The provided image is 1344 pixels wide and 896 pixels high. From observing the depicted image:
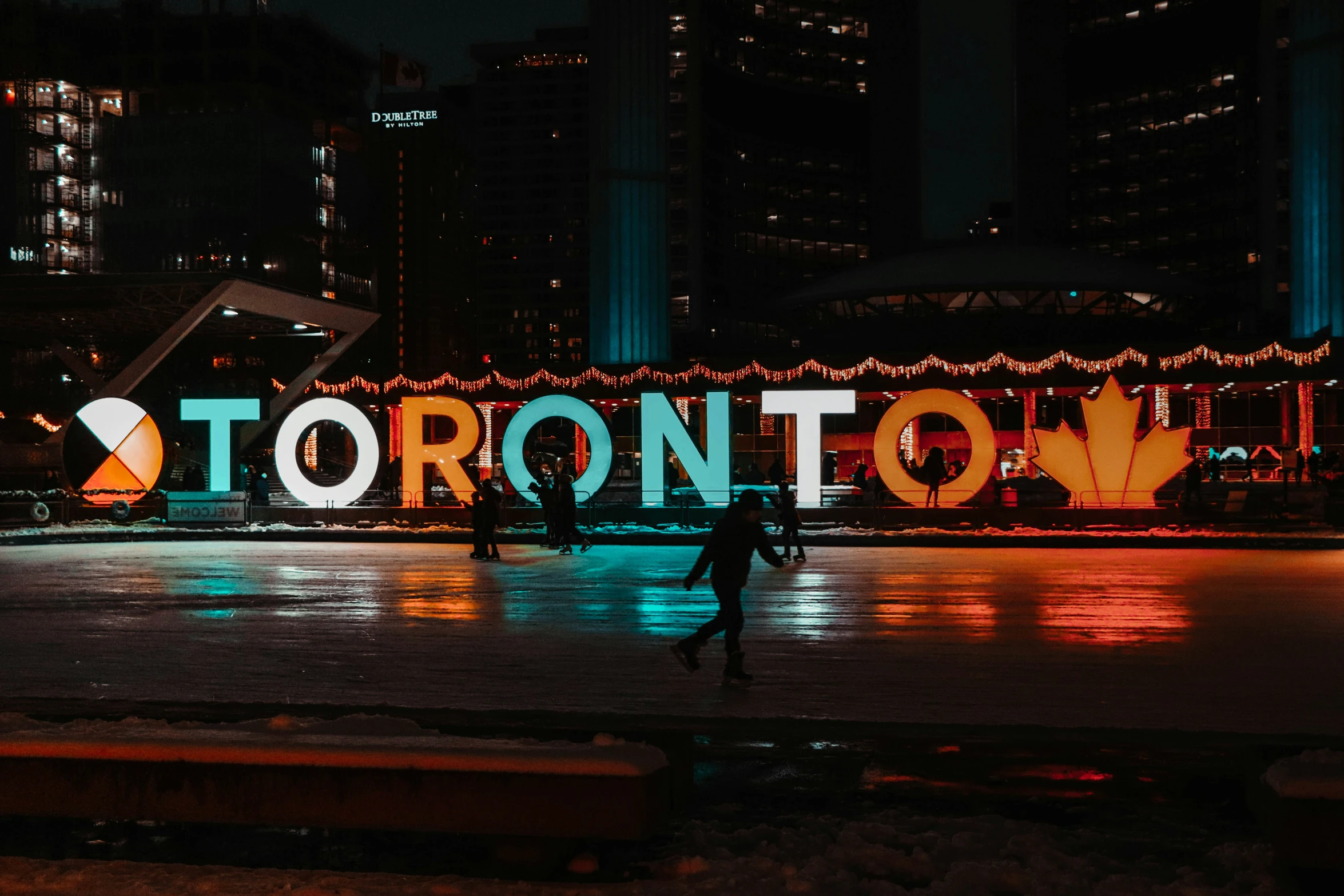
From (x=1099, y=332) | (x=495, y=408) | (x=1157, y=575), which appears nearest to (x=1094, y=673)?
(x=1157, y=575)

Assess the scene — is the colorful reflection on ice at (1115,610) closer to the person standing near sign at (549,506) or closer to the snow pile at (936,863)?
the snow pile at (936,863)

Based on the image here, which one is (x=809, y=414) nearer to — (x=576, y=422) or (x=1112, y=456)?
(x=576, y=422)

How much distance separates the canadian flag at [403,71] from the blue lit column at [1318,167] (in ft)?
409

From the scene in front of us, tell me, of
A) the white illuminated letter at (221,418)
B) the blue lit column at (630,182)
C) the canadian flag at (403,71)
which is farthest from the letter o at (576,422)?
the canadian flag at (403,71)

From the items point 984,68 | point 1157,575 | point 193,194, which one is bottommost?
point 1157,575

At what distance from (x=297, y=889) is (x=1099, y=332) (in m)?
75.8

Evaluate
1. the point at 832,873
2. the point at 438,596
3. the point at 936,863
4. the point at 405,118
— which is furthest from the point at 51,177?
the point at 936,863

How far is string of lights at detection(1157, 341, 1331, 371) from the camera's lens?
4744cm

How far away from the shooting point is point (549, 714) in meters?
8.48

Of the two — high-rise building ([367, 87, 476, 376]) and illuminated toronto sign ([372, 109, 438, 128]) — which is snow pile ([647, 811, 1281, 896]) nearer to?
high-rise building ([367, 87, 476, 376])

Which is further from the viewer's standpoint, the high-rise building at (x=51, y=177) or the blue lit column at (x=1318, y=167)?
the high-rise building at (x=51, y=177)

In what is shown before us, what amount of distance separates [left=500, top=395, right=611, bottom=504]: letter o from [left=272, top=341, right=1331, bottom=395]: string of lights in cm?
1735

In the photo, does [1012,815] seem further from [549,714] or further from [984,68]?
[984,68]

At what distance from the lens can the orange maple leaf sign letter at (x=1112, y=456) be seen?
30719 millimetres
